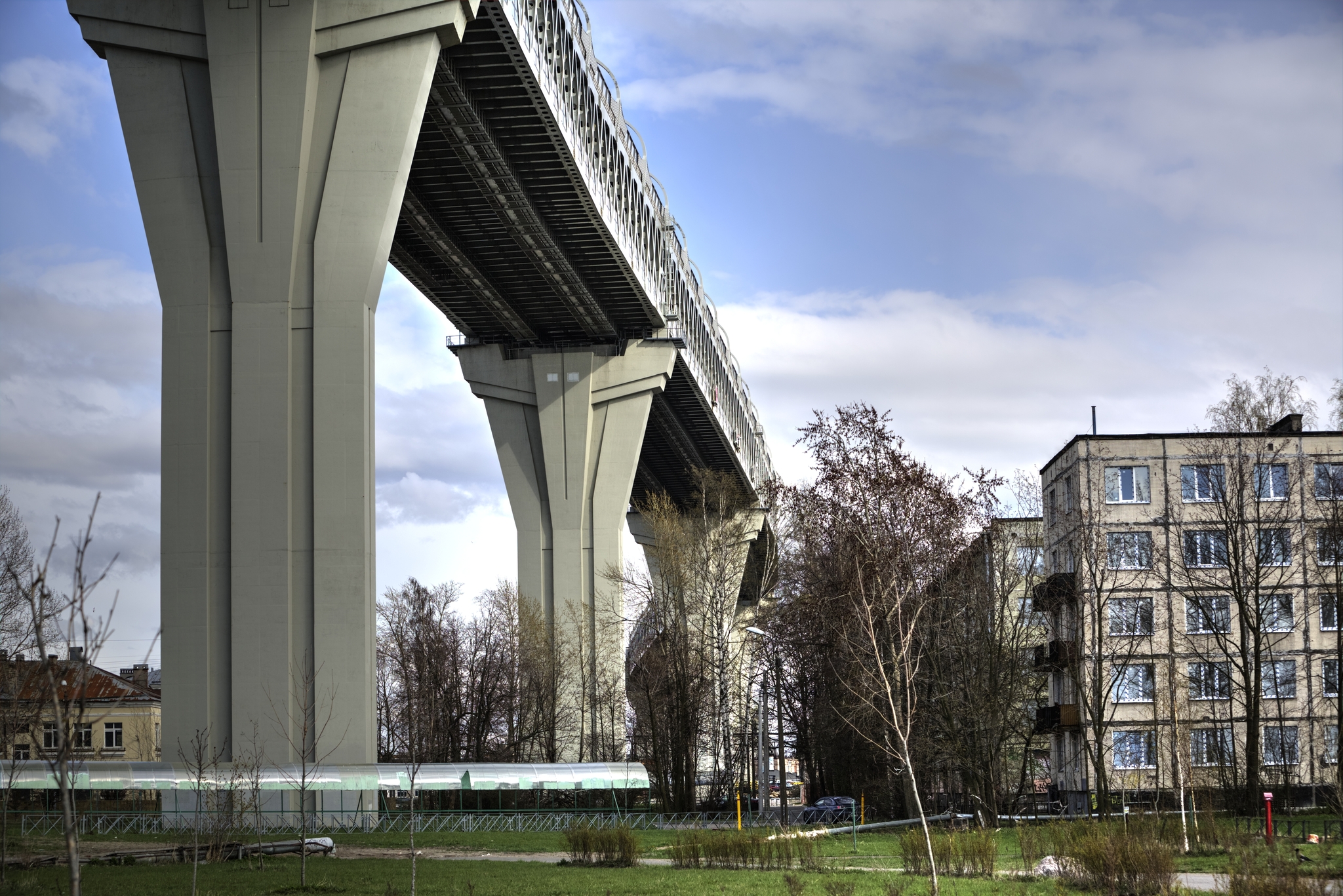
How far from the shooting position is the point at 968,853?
66.1 feet

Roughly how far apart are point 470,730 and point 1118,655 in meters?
28.7

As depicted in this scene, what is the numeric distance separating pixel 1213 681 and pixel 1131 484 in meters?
7.26

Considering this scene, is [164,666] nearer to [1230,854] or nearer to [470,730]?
[1230,854]

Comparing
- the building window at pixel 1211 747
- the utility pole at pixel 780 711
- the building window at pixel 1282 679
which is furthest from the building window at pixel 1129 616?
the utility pole at pixel 780 711

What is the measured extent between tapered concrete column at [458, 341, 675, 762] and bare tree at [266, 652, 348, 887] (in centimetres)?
2515

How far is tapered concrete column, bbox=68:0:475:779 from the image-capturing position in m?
28.6

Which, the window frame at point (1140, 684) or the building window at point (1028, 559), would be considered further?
the building window at point (1028, 559)

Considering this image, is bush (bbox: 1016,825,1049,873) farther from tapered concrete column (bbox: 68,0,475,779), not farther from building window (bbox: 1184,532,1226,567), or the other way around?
building window (bbox: 1184,532,1226,567)

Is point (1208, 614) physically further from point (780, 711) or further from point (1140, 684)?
point (780, 711)

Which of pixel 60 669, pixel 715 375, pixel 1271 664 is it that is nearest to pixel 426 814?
pixel 60 669

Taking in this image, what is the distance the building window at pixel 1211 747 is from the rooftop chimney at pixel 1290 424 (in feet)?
35.6

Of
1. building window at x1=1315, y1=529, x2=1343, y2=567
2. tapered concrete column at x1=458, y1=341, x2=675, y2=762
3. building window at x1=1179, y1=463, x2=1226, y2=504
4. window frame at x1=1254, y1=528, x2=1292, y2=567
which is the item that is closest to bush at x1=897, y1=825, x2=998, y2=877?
building window at x1=1315, y1=529, x2=1343, y2=567

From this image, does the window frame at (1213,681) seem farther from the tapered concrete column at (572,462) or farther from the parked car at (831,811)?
the tapered concrete column at (572,462)

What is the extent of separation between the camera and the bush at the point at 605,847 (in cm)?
2188
